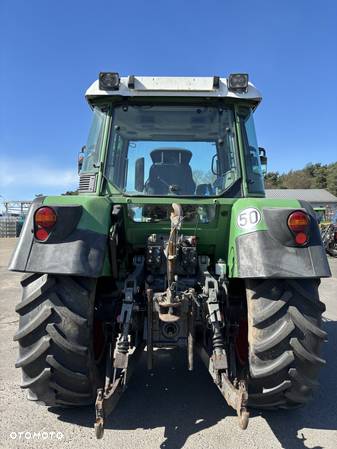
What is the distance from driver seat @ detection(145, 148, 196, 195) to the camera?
376 centimetres

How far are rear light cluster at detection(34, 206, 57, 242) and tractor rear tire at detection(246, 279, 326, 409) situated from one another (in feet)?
4.90

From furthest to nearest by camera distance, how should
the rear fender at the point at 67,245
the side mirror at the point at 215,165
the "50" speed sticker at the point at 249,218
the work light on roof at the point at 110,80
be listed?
the side mirror at the point at 215,165
the work light on roof at the point at 110,80
the "50" speed sticker at the point at 249,218
the rear fender at the point at 67,245

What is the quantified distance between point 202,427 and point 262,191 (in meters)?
2.12

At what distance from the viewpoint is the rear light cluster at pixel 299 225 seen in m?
2.87

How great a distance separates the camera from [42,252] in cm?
288

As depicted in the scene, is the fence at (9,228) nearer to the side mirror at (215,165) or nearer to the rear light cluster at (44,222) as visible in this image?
A: the side mirror at (215,165)

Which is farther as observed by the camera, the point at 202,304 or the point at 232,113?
the point at 232,113

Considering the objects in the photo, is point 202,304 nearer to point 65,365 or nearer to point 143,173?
point 65,365

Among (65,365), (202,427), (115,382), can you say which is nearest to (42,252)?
(65,365)

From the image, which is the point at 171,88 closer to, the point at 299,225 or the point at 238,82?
the point at 238,82

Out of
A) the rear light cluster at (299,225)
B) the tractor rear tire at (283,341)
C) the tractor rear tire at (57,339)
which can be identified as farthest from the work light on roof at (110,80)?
the tractor rear tire at (283,341)

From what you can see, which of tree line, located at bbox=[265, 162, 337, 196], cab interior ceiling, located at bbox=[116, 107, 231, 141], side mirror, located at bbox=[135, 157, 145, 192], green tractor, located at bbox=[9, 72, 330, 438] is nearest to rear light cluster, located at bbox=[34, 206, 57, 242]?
green tractor, located at bbox=[9, 72, 330, 438]

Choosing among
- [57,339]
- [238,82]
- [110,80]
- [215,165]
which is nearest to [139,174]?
[215,165]

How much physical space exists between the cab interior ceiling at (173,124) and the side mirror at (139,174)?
233 millimetres
